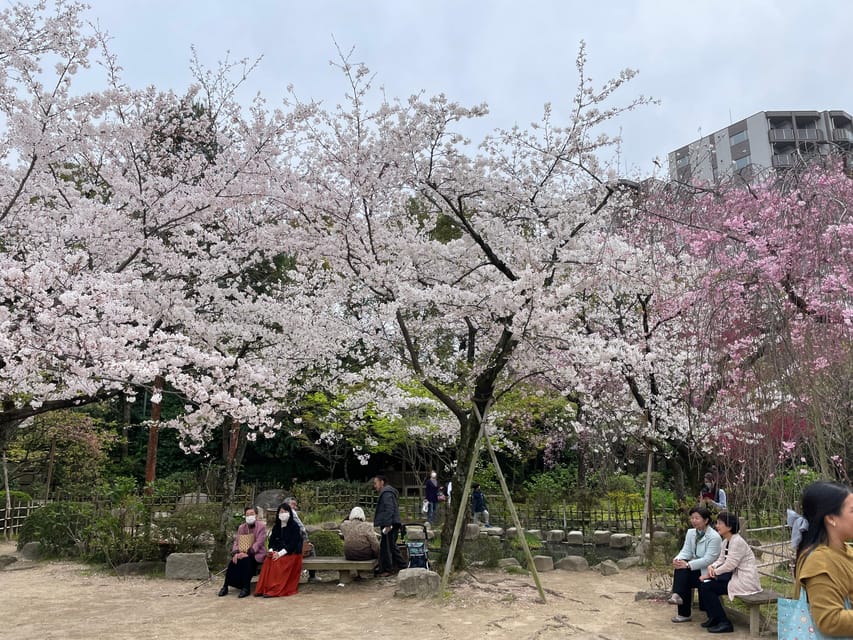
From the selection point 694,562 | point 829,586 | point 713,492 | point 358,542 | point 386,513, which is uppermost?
point 829,586

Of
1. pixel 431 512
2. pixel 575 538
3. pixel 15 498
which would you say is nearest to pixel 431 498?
pixel 431 512

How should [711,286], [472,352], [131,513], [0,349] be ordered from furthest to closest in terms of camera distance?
[131,513] < [472,352] < [0,349] < [711,286]

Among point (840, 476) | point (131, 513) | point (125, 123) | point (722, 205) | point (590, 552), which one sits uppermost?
point (125, 123)

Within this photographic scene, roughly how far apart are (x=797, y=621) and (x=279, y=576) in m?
6.22

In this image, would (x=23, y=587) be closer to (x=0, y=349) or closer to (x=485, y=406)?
(x=0, y=349)

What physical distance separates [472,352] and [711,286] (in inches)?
176

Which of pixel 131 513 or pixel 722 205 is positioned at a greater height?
pixel 722 205

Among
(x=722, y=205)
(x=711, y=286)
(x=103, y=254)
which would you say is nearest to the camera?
(x=711, y=286)

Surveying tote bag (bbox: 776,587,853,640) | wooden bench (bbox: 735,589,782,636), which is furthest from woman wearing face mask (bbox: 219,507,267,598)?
tote bag (bbox: 776,587,853,640)

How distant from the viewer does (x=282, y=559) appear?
24.1 feet

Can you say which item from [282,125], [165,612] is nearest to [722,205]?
[282,125]

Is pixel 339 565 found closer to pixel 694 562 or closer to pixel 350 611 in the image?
pixel 350 611

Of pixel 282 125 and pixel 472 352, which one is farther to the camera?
pixel 472 352

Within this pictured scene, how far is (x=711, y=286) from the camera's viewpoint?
480 centimetres
